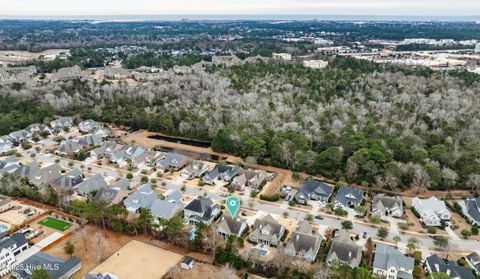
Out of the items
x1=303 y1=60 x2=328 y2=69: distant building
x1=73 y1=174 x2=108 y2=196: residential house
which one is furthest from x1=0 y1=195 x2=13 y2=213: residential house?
x1=303 y1=60 x2=328 y2=69: distant building

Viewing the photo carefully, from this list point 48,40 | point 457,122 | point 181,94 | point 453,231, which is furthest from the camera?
point 48,40

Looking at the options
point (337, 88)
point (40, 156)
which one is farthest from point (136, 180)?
point (337, 88)

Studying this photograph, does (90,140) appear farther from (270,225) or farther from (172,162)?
(270,225)

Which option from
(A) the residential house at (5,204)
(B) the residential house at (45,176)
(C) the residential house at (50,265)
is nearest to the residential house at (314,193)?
(C) the residential house at (50,265)

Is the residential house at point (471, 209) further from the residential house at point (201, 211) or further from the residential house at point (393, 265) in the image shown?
the residential house at point (201, 211)

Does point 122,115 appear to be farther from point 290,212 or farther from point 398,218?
point 398,218

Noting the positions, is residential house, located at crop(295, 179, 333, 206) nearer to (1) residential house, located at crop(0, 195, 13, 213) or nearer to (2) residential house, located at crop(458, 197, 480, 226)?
(2) residential house, located at crop(458, 197, 480, 226)
